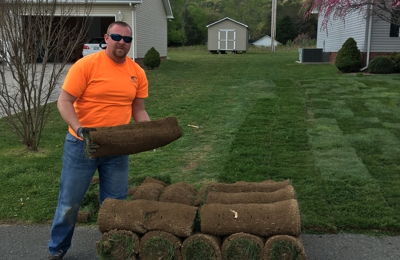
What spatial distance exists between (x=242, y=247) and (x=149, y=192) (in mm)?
1149

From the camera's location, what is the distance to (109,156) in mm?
3172

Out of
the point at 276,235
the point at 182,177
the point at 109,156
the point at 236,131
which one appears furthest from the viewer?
the point at 236,131

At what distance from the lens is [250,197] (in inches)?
130

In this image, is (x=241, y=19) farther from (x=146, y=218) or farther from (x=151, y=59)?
(x=146, y=218)

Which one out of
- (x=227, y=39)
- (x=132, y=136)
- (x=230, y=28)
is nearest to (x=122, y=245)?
(x=132, y=136)

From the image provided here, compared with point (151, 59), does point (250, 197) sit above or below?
below

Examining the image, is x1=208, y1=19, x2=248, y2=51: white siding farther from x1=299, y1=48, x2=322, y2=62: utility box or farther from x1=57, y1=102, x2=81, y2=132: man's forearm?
x1=57, y1=102, x2=81, y2=132: man's forearm

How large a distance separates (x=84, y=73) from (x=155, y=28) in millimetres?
23258

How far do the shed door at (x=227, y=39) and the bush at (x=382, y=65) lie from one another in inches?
1053

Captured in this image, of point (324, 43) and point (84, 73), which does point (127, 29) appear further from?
point (324, 43)

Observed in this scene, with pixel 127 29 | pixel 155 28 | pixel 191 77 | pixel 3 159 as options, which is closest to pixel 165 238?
pixel 127 29

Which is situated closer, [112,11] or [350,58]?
[350,58]

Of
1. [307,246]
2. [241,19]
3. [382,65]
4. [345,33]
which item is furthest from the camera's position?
[241,19]

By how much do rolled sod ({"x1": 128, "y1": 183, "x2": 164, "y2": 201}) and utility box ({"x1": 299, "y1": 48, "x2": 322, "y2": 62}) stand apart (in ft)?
72.5
